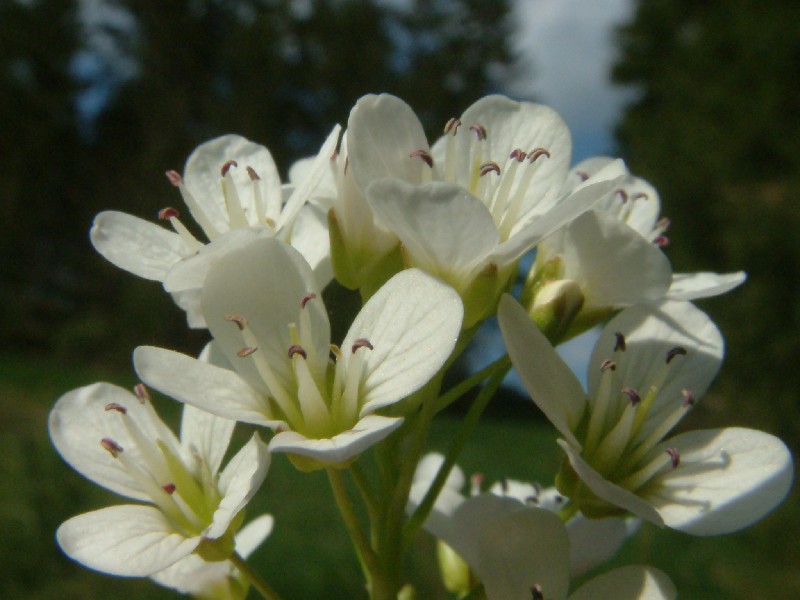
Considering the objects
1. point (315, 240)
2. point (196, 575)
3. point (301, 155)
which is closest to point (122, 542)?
point (196, 575)

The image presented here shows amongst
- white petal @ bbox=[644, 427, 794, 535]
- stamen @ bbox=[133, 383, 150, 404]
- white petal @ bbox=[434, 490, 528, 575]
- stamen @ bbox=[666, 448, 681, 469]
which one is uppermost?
stamen @ bbox=[133, 383, 150, 404]

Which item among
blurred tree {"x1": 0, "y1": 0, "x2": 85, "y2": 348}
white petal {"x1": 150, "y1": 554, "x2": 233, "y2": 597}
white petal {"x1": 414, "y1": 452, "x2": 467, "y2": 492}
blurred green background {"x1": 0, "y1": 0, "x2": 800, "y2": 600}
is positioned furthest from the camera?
blurred tree {"x1": 0, "y1": 0, "x2": 85, "y2": 348}

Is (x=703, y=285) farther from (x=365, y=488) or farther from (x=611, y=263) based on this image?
(x=365, y=488)

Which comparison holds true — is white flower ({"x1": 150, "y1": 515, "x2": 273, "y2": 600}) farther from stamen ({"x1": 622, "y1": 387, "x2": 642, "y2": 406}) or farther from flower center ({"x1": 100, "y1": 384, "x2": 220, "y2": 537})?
stamen ({"x1": 622, "y1": 387, "x2": 642, "y2": 406})

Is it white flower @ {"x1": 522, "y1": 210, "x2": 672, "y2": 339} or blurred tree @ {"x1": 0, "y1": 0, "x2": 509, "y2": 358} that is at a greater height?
white flower @ {"x1": 522, "y1": 210, "x2": 672, "y2": 339}

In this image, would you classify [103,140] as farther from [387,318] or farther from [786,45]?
[387,318]

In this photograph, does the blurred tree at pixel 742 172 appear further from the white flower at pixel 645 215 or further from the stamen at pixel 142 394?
the stamen at pixel 142 394

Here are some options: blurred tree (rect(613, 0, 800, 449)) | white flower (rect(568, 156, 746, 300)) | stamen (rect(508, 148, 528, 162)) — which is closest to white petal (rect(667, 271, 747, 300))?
white flower (rect(568, 156, 746, 300))
